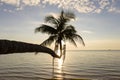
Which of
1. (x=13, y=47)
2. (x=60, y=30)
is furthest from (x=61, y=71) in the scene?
(x=13, y=47)

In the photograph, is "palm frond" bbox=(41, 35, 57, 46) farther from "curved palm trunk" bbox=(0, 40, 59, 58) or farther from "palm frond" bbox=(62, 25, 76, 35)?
"curved palm trunk" bbox=(0, 40, 59, 58)

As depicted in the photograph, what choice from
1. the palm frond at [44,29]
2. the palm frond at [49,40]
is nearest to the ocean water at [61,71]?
the palm frond at [49,40]

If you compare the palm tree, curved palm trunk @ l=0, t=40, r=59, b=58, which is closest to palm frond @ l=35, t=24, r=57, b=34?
the palm tree

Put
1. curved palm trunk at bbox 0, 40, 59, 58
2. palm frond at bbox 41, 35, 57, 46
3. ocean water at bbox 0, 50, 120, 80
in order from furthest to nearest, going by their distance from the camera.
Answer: ocean water at bbox 0, 50, 120, 80, palm frond at bbox 41, 35, 57, 46, curved palm trunk at bbox 0, 40, 59, 58

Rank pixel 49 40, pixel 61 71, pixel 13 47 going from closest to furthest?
pixel 13 47, pixel 49 40, pixel 61 71

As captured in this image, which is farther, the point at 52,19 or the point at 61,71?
the point at 61,71

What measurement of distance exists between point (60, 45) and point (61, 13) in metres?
3.86

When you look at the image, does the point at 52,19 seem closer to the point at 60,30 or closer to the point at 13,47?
the point at 60,30

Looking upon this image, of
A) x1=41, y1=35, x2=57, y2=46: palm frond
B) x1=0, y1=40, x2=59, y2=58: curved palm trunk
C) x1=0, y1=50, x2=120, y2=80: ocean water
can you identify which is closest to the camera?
x1=0, y1=40, x2=59, y2=58: curved palm trunk

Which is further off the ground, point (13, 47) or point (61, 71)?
point (13, 47)

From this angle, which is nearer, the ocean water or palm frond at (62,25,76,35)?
palm frond at (62,25,76,35)

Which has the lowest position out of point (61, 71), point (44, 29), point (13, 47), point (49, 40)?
point (61, 71)

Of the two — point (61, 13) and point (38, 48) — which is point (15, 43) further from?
point (61, 13)

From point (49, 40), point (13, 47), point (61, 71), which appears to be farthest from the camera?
point (61, 71)
